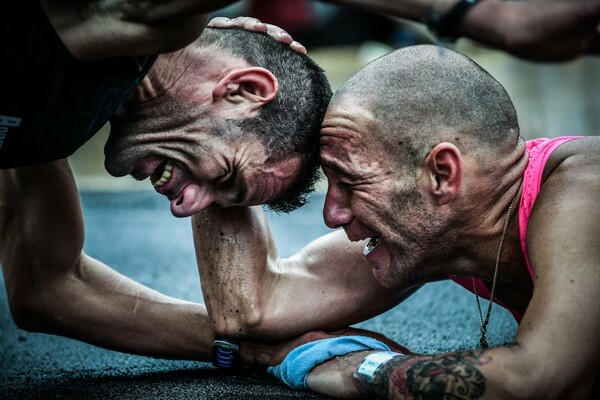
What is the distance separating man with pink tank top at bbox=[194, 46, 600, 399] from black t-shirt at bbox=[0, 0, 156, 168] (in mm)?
730

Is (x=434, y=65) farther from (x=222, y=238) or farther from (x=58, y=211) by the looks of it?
(x=58, y=211)

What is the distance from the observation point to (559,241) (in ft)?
8.55

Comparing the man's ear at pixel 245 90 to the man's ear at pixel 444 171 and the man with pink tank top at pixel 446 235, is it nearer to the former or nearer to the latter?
the man with pink tank top at pixel 446 235

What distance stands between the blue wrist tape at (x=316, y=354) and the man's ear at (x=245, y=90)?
0.78 m

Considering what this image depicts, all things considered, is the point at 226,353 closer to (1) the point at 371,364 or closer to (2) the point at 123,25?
(1) the point at 371,364

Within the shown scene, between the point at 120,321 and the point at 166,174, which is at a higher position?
the point at 166,174

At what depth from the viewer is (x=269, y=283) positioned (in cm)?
345

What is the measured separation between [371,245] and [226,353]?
62 cm

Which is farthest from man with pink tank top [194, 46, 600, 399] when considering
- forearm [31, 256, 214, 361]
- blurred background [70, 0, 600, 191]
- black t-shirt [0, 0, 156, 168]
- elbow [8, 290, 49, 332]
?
blurred background [70, 0, 600, 191]

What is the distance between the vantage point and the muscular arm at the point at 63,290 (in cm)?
342

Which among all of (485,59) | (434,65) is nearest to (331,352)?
(434,65)

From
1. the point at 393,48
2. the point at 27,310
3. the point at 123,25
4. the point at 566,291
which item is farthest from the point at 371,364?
the point at 393,48

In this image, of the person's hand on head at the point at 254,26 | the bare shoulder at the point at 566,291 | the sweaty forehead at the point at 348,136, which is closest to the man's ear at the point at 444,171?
the sweaty forehead at the point at 348,136

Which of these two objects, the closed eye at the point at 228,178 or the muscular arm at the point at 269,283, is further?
the muscular arm at the point at 269,283
